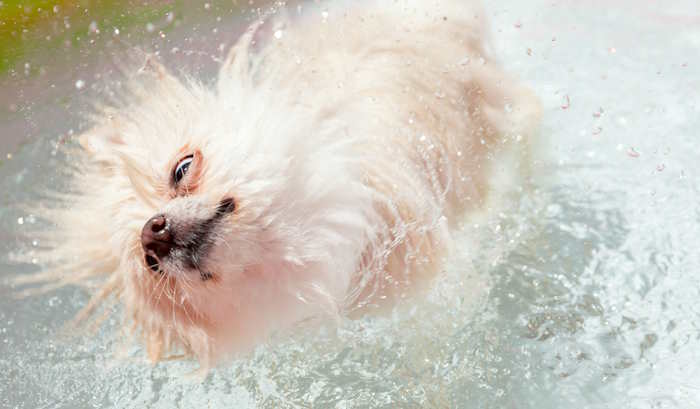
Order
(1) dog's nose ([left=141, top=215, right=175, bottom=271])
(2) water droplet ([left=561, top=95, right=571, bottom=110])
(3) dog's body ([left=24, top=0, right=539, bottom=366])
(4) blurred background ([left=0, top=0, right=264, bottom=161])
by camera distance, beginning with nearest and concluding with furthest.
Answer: (1) dog's nose ([left=141, top=215, right=175, bottom=271]), (3) dog's body ([left=24, top=0, right=539, bottom=366]), (4) blurred background ([left=0, top=0, right=264, bottom=161]), (2) water droplet ([left=561, top=95, right=571, bottom=110])

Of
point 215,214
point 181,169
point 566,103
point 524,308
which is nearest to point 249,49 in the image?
point 181,169

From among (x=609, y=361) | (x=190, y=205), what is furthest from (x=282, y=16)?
(x=609, y=361)

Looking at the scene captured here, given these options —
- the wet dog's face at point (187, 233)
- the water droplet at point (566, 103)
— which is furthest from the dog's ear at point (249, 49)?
the water droplet at point (566, 103)

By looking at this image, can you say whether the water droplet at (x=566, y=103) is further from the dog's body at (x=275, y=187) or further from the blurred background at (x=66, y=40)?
the blurred background at (x=66, y=40)

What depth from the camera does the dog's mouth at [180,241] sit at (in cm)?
140

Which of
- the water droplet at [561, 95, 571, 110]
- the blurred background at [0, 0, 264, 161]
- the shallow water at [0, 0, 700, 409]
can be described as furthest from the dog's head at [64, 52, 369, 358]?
the water droplet at [561, 95, 571, 110]

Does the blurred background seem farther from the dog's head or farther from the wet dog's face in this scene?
the wet dog's face

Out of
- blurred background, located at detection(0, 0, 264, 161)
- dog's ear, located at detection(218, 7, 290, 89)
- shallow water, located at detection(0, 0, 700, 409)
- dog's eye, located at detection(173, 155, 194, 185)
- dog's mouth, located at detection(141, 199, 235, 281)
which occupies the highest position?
blurred background, located at detection(0, 0, 264, 161)

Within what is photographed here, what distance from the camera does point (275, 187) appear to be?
4.92 feet

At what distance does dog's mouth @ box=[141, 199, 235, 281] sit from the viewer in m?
1.40

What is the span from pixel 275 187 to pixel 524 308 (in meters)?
0.94

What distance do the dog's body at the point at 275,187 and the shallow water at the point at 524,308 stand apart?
240mm

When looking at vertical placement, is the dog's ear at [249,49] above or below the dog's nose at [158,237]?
above

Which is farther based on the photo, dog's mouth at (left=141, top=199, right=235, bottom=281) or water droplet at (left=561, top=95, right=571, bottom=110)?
water droplet at (left=561, top=95, right=571, bottom=110)
